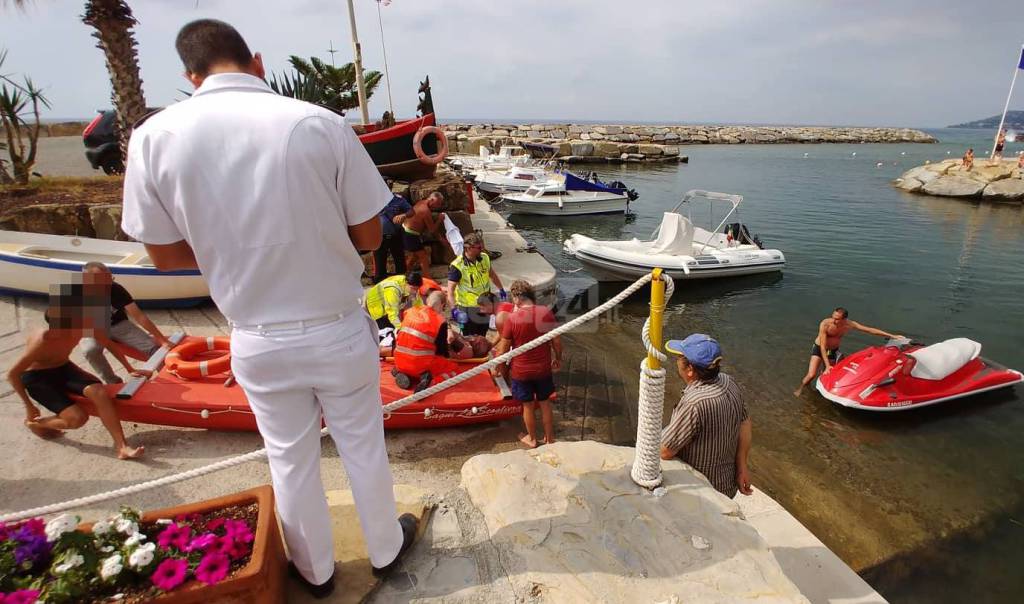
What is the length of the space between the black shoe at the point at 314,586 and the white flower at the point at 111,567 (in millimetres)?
590

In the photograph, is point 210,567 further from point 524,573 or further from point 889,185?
point 889,185

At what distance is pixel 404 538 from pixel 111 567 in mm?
1030

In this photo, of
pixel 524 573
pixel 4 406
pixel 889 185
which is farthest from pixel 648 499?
pixel 889 185

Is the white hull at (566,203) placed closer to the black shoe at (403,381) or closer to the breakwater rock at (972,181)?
the black shoe at (403,381)

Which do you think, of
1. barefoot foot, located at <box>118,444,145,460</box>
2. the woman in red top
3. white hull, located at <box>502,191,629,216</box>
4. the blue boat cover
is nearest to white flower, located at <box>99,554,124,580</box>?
barefoot foot, located at <box>118,444,145,460</box>

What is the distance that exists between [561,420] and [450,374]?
1.38 m

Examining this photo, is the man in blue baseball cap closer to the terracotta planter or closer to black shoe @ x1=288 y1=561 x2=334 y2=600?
black shoe @ x1=288 y1=561 x2=334 y2=600

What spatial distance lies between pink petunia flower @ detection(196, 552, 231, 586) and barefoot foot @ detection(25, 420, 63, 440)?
3372mm

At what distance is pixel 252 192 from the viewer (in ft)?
4.43

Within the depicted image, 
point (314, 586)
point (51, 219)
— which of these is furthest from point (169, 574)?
point (51, 219)

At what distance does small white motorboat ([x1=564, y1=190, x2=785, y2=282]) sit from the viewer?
1146 cm

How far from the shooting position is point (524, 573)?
6.72ft

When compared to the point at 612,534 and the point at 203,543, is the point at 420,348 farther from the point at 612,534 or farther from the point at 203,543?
the point at 203,543

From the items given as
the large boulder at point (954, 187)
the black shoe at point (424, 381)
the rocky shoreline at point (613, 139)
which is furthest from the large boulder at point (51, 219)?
the large boulder at point (954, 187)
